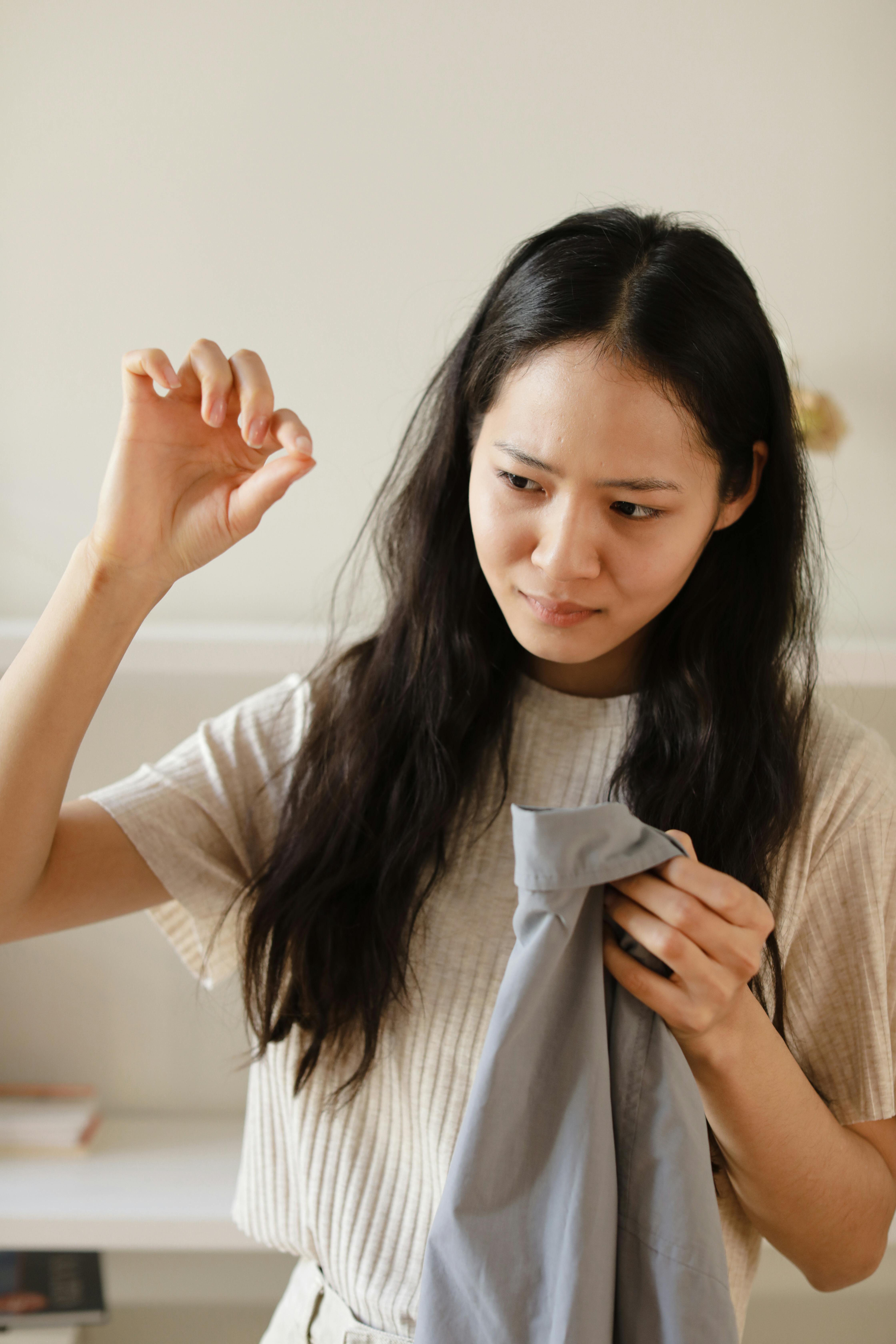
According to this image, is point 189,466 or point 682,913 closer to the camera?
point 682,913

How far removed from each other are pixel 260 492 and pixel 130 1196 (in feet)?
3.43

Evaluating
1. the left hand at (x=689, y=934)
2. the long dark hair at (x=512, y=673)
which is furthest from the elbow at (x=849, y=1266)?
the left hand at (x=689, y=934)

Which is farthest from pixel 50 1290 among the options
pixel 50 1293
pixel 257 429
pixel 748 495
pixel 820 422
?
pixel 820 422

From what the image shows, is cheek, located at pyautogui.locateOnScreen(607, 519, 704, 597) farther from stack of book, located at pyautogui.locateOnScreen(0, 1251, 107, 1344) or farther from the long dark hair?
stack of book, located at pyautogui.locateOnScreen(0, 1251, 107, 1344)

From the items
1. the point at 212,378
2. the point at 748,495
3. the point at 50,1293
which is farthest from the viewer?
the point at 50,1293

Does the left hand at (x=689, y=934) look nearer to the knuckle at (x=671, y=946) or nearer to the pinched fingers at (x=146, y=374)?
the knuckle at (x=671, y=946)

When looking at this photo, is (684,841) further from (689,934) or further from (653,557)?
(653,557)

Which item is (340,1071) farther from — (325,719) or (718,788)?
(718,788)

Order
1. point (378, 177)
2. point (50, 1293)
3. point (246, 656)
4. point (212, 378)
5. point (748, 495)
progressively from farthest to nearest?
point (50, 1293) → point (378, 177) → point (246, 656) → point (748, 495) → point (212, 378)

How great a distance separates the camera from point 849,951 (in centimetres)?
86

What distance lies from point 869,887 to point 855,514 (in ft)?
2.67

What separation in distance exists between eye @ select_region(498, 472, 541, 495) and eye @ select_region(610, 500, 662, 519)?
61 millimetres

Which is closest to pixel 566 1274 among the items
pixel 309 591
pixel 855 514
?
pixel 309 591

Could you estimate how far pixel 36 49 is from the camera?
1402 millimetres
